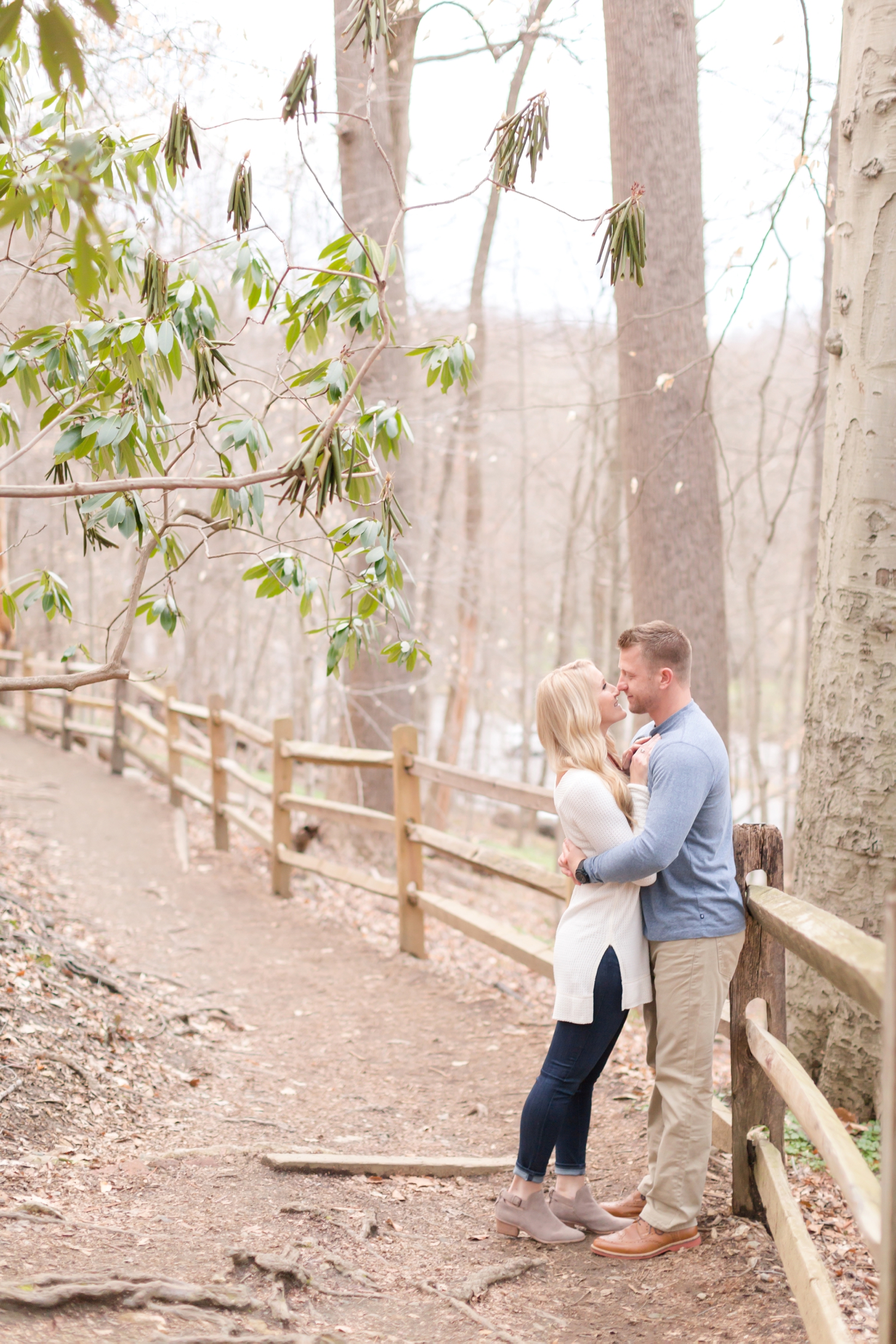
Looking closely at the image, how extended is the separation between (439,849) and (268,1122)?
217 centimetres

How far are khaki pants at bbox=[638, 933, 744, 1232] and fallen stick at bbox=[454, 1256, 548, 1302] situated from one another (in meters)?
0.38

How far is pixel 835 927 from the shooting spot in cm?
224

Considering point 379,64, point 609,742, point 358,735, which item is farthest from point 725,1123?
point 379,64

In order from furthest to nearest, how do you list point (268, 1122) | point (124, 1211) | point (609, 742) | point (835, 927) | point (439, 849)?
point (439, 849) < point (268, 1122) < point (609, 742) < point (124, 1211) < point (835, 927)

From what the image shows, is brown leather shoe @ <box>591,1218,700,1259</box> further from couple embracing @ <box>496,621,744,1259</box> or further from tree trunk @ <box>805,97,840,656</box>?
tree trunk @ <box>805,97,840,656</box>

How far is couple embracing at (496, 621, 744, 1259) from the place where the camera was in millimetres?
2969

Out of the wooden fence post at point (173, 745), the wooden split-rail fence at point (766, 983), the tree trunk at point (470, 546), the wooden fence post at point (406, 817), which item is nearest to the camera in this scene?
the wooden split-rail fence at point (766, 983)

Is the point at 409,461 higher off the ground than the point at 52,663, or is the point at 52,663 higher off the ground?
the point at 409,461

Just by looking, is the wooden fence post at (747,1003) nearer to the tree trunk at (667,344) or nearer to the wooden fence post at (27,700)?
the tree trunk at (667,344)

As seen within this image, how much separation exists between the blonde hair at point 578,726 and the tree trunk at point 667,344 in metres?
2.90

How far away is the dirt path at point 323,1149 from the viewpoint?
2646mm

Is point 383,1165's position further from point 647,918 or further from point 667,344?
point 667,344

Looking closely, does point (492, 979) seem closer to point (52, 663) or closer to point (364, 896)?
point (364, 896)

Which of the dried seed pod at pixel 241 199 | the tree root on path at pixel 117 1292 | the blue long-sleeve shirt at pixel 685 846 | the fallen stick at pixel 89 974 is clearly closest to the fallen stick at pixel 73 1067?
the fallen stick at pixel 89 974
